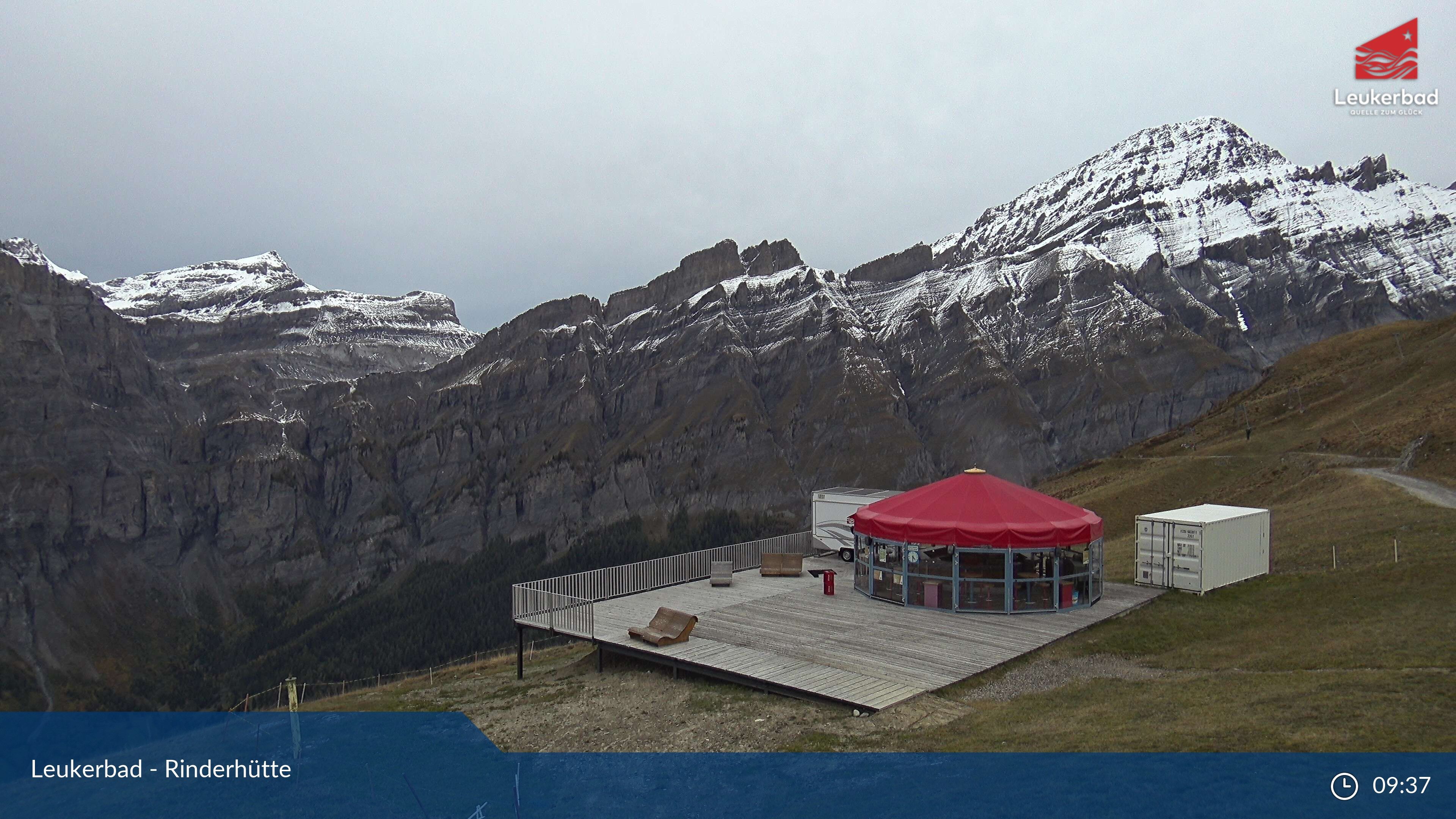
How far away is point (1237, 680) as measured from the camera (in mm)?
17734

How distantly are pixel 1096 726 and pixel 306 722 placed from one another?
17.5 metres

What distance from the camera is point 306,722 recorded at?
69.2ft

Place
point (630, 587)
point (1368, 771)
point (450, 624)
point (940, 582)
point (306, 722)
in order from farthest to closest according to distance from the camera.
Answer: point (450, 624), point (630, 587), point (940, 582), point (306, 722), point (1368, 771)

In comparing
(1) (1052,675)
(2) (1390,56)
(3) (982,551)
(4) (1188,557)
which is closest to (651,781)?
(1) (1052,675)

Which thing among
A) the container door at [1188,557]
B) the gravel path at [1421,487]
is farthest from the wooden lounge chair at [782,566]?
the gravel path at [1421,487]

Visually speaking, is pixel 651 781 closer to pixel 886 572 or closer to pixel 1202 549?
pixel 886 572

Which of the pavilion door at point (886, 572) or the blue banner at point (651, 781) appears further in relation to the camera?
the pavilion door at point (886, 572)

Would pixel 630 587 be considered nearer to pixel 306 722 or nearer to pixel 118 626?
pixel 306 722

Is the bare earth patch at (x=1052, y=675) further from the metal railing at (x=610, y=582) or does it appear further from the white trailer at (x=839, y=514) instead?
the white trailer at (x=839, y=514)

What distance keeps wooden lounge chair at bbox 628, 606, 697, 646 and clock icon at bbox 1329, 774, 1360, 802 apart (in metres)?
14.3

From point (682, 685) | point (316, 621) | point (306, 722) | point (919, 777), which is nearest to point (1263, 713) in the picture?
point (919, 777)

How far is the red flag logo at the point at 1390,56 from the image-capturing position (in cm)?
5666

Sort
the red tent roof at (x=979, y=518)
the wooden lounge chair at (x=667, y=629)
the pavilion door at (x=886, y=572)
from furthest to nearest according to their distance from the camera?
the pavilion door at (x=886, y=572)
the red tent roof at (x=979, y=518)
the wooden lounge chair at (x=667, y=629)

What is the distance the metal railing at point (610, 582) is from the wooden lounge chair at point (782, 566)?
82 cm
